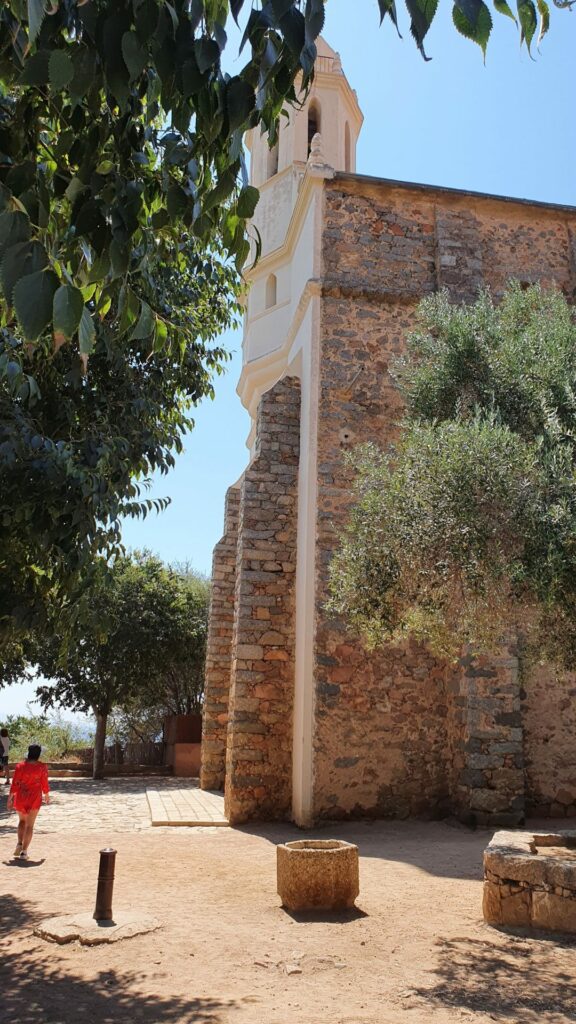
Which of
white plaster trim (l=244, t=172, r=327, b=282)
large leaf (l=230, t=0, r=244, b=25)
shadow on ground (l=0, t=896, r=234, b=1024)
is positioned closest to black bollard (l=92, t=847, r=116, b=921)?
shadow on ground (l=0, t=896, r=234, b=1024)

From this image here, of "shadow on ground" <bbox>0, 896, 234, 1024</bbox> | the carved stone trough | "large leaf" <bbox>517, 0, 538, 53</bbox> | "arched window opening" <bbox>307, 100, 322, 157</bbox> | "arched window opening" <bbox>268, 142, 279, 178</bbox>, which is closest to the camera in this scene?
"large leaf" <bbox>517, 0, 538, 53</bbox>

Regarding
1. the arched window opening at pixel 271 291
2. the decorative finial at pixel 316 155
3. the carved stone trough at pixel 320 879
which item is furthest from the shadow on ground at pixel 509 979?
the arched window opening at pixel 271 291

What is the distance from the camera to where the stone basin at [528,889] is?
Answer: 5.66 metres

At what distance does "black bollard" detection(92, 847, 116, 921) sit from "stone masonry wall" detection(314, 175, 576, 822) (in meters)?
4.69

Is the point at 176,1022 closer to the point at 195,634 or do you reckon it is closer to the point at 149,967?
the point at 149,967

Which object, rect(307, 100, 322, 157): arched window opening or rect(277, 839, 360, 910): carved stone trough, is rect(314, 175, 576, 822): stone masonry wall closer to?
rect(277, 839, 360, 910): carved stone trough

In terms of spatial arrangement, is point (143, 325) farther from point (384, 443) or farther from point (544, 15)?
point (384, 443)

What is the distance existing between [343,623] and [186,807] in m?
4.32

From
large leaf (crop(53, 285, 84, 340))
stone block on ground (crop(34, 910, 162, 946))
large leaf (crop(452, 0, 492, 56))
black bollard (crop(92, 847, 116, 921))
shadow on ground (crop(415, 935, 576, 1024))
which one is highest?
large leaf (crop(452, 0, 492, 56))

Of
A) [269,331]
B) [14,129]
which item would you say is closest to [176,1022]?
[14,129]

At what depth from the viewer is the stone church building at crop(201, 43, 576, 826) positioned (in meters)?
10.6

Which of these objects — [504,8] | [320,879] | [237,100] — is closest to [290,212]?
[320,879]

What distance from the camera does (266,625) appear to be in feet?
39.4

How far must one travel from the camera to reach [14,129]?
2654 millimetres
